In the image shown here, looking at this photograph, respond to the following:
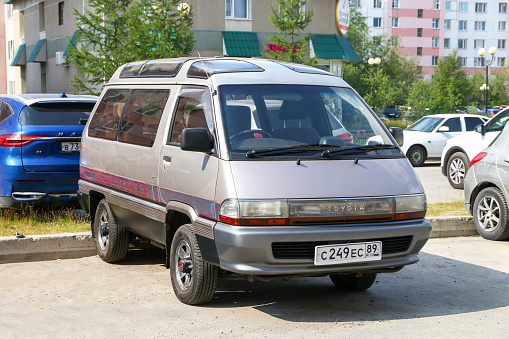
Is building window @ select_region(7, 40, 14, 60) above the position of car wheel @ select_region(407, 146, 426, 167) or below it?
above

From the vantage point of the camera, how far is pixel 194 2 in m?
31.8

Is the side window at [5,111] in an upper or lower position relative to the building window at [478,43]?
lower

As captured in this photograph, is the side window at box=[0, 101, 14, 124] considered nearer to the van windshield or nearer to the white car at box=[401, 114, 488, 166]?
the van windshield

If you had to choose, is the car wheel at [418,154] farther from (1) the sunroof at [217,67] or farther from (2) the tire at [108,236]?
(1) the sunroof at [217,67]

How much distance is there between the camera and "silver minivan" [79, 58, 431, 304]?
5.25 metres

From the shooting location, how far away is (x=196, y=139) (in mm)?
5523

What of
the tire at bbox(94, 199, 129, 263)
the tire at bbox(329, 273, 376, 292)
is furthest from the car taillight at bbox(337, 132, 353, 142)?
the tire at bbox(94, 199, 129, 263)

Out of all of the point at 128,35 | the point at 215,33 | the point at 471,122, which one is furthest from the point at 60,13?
the point at 471,122

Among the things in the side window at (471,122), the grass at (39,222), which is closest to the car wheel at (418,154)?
the side window at (471,122)

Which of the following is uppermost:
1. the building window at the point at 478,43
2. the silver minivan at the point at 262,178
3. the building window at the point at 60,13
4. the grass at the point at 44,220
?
the building window at the point at 478,43

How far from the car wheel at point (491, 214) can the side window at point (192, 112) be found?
189 inches

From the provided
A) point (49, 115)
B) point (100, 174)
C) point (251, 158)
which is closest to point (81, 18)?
point (49, 115)

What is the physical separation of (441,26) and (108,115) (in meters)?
96.6

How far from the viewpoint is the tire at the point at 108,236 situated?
7.39 meters
